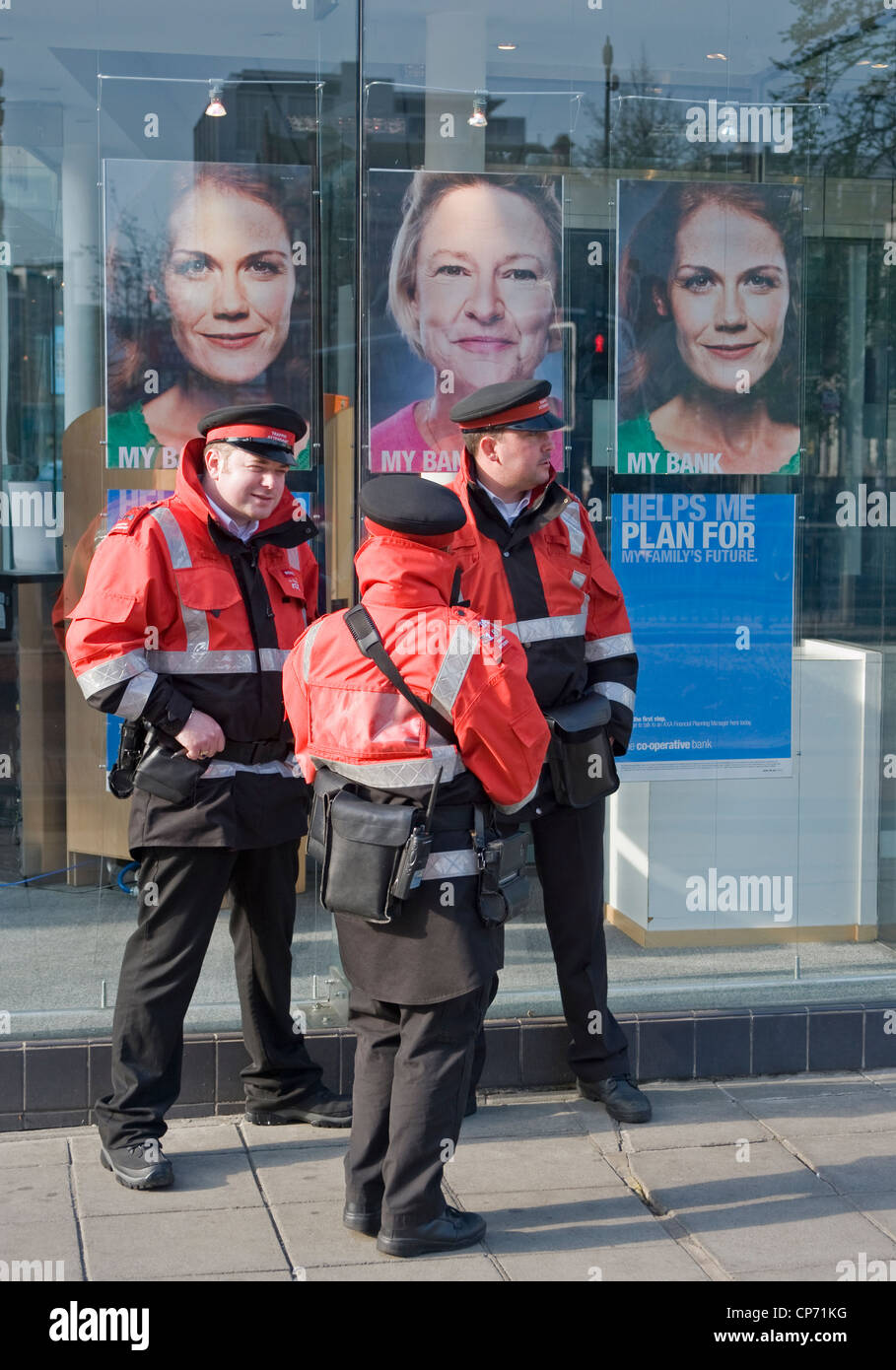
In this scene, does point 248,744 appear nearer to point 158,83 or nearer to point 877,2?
point 158,83

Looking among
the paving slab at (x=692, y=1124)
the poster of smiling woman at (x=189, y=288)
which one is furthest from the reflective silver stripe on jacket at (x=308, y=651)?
the paving slab at (x=692, y=1124)

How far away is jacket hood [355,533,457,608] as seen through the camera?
11.7ft

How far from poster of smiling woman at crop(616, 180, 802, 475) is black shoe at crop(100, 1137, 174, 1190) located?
8.68ft

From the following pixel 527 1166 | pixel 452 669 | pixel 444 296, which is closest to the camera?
pixel 452 669

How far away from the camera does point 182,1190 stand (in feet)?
14.0

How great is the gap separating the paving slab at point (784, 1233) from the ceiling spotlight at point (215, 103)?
3.58 metres

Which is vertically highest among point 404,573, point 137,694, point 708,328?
point 708,328

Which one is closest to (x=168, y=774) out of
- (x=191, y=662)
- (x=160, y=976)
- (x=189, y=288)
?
(x=191, y=662)

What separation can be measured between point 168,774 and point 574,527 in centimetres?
143

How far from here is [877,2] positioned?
5.40 metres

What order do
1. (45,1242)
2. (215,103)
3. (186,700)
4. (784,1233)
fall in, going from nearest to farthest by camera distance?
(45,1242), (784,1233), (186,700), (215,103)

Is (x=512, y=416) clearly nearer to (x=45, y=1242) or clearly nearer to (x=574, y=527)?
(x=574, y=527)
